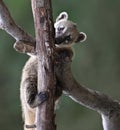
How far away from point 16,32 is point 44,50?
65 millimetres

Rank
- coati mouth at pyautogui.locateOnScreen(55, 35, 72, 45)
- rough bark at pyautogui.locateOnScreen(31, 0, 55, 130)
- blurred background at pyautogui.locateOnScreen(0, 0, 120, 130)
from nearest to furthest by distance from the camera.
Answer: rough bark at pyautogui.locateOnScreen(31, 0, 55, 130) < coati mouth at pyautogui.locateOnScreen(55, 35, 72, 45) < blurred background at pyautogui.locateOnScreen(0, 0, 120, 130)

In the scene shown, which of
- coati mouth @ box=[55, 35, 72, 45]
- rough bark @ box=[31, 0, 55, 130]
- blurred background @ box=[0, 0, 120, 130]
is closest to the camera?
rough bark @ box=[31, 0, 55, 130]

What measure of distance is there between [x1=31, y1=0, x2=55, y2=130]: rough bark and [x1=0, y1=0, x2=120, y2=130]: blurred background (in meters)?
1.26

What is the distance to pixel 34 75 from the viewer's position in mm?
977

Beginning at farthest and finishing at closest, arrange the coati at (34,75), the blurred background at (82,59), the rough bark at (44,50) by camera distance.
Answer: the blurred background at (82,59) < the coati at (34,75) < the rough bark at (44,50)

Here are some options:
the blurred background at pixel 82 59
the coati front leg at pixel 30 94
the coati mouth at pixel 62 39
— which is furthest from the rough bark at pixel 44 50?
the blurred background at pixel 82 59

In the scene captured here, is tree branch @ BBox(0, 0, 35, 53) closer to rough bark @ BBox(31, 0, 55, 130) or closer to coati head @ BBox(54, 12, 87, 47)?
rough bark @ BBox(31, 0, 55, 130)

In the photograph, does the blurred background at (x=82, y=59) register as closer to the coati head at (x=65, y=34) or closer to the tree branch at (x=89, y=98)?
the coati head at (x=65, y=34)

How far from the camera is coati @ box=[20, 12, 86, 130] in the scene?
869mm

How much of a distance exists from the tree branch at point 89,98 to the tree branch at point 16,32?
0.23 ft

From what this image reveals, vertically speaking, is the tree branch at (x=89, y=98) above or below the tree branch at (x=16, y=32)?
below

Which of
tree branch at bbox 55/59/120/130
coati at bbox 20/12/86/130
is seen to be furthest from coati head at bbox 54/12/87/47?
tree branch at bbox 55/59/120/130

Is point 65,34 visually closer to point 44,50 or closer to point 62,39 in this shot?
point 62,39

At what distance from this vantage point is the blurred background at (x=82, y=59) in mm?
2082
